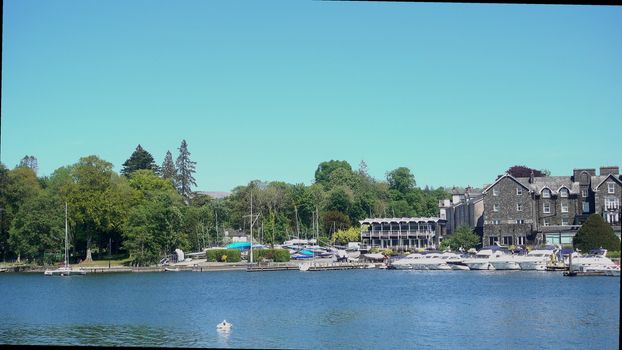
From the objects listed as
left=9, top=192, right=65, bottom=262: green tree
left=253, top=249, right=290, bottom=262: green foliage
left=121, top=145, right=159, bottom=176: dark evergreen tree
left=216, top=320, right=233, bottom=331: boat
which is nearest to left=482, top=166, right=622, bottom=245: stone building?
left=253, top=249, right=290, bottom=262: green foliage

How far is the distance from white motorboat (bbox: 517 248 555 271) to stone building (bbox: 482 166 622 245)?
5465 millimetres

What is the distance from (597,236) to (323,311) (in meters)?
24.6

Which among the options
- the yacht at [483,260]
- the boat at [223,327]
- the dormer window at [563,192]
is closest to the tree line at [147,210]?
the yacht at [483,260]

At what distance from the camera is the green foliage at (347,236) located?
66750 millimetres

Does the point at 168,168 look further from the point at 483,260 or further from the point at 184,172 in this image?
the point at 483,260

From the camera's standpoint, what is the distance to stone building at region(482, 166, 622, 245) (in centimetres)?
5134

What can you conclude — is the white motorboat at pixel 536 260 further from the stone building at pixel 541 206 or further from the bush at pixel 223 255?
the bush at pixel 223 255

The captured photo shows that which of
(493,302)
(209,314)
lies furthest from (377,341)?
(493,302)

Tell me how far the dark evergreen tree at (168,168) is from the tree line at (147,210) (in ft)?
10.3

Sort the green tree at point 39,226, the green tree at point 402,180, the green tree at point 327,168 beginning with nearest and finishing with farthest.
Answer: the green tree at point 39,226 → the green tree at point 402,180 → the green tree at point 327,168

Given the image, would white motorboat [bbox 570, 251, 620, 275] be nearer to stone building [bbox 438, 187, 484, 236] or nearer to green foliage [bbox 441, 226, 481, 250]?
green foliage [bbox 441, 226, 481, 250]

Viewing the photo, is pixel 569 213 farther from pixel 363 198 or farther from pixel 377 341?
pixel 377 341

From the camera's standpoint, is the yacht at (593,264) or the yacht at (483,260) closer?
the yacht at (593,264)

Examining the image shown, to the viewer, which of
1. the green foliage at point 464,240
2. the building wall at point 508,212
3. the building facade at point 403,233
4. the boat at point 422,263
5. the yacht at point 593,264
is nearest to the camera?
the yacht at point 593,264
